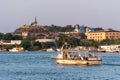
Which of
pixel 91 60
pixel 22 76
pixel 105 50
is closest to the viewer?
pixel 22 76

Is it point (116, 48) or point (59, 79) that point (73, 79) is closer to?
point (59, 79)

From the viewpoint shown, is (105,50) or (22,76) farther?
(105,50)

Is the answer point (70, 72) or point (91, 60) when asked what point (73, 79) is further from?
point (91, 60)

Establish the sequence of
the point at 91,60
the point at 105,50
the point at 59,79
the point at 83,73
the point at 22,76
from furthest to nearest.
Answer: the point at 105,50 → the point at 91,60 → the point at 83,73 → the point at 22,76 → the point at 59,79

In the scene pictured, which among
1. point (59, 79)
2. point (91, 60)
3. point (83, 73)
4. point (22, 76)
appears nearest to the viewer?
point (59, 79)

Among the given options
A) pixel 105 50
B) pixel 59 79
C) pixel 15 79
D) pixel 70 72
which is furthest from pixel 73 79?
pixel 105 50

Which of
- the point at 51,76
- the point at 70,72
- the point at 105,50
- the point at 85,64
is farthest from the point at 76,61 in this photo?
the point at 105,50

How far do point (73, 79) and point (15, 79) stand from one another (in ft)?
16.4

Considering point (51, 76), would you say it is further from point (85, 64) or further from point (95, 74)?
point (85, 64)

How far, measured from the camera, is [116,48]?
197000mm

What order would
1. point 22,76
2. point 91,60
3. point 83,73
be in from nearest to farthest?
point 22,76 < point 83,73 < point 91,60

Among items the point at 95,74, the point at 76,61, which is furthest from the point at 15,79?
the point at 76,61

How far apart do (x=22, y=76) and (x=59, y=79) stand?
5.00m

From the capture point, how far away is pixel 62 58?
77.2 meters
